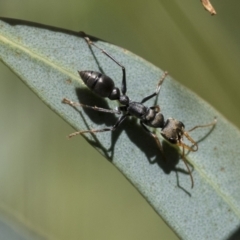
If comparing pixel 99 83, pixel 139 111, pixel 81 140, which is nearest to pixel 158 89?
pixel 139 111

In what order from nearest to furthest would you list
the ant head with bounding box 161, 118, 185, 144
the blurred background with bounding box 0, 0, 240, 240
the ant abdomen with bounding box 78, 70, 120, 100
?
the ant abdomen with bounding box 78, 70, 120, 100 < the ant head with bounding box 161, 118, 185, 144 < the blurred background with bounding box 0, 0, 240, 240

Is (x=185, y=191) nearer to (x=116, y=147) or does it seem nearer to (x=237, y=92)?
(x=116, y=147)

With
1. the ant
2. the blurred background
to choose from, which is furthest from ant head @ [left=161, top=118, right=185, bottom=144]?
the blurred background

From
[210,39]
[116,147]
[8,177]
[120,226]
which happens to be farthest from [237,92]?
[8,177]

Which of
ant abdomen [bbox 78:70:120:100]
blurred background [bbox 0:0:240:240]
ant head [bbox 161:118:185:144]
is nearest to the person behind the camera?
ant abdomen [bbox 78:70:120:100]

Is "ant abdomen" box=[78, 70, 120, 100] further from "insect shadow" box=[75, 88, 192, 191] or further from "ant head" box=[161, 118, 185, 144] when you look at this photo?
"ant head" box=[161, 118, 185, 144]

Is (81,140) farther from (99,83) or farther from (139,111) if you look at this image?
(99,83)

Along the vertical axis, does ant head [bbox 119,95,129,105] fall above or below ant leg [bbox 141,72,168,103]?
below
